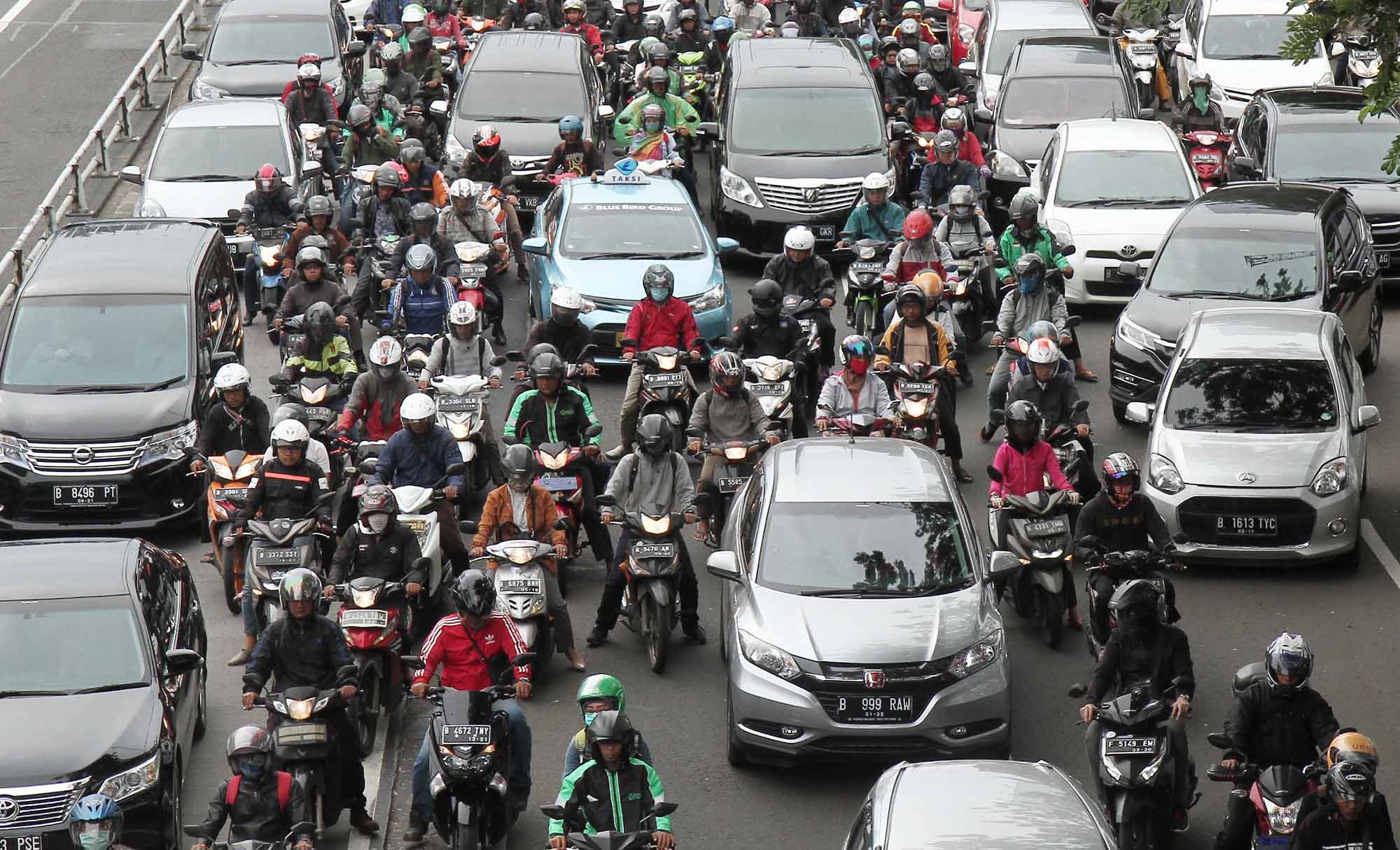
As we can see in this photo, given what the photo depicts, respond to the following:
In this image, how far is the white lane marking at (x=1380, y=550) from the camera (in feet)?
59.3

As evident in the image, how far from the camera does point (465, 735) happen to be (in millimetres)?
12961

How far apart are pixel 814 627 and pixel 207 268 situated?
8966 millimetres

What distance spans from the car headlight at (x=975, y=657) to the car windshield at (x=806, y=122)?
12.7 m

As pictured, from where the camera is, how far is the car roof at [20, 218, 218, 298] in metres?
20.3

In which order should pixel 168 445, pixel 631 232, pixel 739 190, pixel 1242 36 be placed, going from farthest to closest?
pixel 1242 36, pixel 739 190, pixel 631 232, pixel 168 445

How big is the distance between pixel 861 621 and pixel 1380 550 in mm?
6287

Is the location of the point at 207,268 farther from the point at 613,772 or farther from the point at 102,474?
the point at 613,772

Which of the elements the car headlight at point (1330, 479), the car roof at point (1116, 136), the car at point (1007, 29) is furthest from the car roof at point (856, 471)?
the car at point (1007, 29)

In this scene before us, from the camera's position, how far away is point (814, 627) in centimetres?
1417

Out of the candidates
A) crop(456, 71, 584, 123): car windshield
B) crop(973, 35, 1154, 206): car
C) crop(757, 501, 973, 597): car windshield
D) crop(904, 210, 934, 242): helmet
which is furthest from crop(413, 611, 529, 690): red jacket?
crop(456, 71, 584, 123): car windshield

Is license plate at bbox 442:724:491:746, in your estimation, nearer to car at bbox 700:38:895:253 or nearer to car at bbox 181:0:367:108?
car at bbox 700:38:895:253

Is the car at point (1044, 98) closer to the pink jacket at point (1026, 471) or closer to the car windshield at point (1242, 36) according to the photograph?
the car windshield at point (1242, 36)

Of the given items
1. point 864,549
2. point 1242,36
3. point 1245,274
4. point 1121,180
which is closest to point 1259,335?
point 1245,274

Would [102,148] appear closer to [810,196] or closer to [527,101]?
[527,101]
